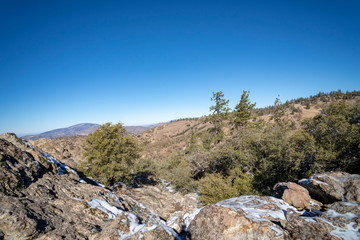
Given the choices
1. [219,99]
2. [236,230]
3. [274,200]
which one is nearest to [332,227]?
[236,230]

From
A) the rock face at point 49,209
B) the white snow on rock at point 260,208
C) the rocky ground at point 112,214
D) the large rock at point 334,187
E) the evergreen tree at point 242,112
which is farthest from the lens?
the evergreen tree at point 242,112

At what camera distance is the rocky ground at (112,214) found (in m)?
→ 4.51

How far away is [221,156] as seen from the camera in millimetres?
17438

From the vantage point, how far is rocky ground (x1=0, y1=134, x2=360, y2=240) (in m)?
4.51

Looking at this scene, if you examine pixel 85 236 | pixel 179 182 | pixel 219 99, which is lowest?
pixel 179 182

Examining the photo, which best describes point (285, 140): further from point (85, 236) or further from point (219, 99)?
point (219, 99)

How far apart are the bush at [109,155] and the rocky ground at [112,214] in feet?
16.2

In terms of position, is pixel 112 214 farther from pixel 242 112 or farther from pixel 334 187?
pixel 242 112

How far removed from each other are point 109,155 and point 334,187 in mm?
16365

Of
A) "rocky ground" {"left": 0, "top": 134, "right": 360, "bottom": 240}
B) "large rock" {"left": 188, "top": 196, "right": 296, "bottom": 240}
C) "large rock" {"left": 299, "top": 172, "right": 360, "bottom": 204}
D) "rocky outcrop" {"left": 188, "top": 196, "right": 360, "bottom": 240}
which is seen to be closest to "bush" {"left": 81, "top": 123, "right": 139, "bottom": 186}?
"rocky ground" {"left": 0, "top": 134, "right": 360, "bottom": 240}

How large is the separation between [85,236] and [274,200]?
31.0 ft

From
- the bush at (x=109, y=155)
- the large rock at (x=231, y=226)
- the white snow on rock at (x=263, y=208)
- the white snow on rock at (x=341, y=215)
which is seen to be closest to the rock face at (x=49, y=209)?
the large rock at (x=231, y=226)

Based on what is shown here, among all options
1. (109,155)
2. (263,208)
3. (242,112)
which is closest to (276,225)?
(263,208)

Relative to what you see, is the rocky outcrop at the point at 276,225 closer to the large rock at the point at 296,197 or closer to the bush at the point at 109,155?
the large rock at the point at 296,197
